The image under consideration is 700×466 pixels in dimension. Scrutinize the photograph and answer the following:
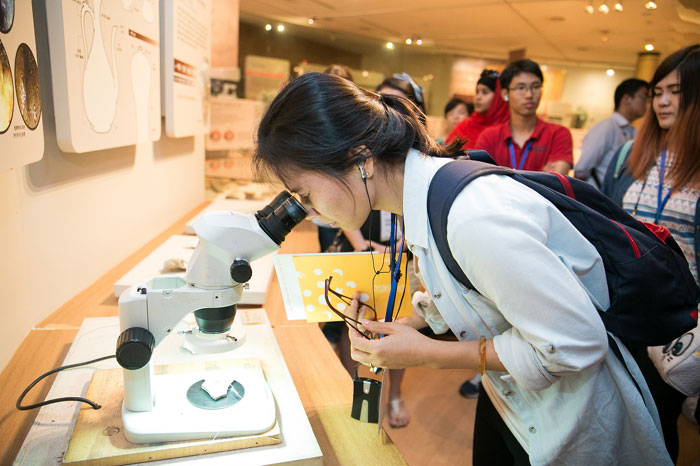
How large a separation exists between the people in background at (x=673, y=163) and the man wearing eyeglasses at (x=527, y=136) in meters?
0.61

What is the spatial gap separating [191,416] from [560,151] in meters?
2.19

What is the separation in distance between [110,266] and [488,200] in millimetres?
1460

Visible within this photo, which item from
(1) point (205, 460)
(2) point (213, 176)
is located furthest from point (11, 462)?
(2) point (213, 176)

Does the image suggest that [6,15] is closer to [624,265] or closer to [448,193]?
[448,193]

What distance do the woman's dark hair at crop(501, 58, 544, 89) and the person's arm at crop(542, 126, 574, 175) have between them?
31 centimetres

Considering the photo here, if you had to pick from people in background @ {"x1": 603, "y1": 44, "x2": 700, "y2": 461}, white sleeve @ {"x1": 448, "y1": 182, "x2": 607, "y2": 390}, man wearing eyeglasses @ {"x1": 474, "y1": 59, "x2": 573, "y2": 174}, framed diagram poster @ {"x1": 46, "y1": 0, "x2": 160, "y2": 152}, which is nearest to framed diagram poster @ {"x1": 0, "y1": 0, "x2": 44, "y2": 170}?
framed diagram poster @ {"x1": 46, "y1": 0, "x2": 160, "y2": 152}

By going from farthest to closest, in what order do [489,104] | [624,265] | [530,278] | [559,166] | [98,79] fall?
[489,104] → [559,166] → [98,79] → [624,265] → [530,278]

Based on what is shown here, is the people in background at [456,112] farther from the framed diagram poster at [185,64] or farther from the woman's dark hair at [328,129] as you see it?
the woman's dark hair at [328,129]

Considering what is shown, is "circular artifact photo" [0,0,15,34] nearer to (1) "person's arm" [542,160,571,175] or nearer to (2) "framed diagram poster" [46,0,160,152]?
(2) "framed diagram poster" [46,0,160,152]

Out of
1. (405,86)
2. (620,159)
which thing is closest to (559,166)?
(620,159)

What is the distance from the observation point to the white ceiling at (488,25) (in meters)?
3.55

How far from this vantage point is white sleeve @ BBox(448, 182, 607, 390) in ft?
2.07

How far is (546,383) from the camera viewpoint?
73 cm

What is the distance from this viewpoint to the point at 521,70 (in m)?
2.42
